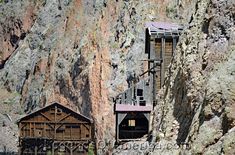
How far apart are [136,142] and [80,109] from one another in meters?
25.7

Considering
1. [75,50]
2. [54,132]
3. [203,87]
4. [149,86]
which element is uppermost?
[75,50]

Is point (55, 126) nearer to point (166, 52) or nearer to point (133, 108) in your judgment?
point (133, 108)

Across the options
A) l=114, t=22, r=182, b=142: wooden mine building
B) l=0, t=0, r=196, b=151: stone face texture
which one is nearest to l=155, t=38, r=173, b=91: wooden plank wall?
l=114, t=22, r=182, b=142: wooden mine building

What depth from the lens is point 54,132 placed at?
34062 millimetres

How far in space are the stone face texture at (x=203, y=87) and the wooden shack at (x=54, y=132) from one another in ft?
45.4

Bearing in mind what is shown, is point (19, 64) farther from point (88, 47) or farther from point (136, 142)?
point (136, 142)

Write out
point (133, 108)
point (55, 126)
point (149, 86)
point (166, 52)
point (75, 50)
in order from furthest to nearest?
point (75, 50)
point (55, 126)
point (149, 86)
point (166, 52)
point (133, 108)

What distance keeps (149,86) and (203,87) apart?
46.6 ft

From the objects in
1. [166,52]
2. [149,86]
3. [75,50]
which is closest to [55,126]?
[149,86]

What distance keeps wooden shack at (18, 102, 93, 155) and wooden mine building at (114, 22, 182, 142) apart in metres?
5.09

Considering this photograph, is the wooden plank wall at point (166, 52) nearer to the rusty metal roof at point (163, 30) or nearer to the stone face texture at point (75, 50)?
the rusty metal roof at point (163, 30)

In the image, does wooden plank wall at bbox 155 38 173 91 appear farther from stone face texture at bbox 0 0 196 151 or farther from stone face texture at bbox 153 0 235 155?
stone face texture at bbox 153 0 235 155

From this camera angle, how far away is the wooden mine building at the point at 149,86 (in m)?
26.4

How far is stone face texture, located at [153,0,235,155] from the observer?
38.5 ft
